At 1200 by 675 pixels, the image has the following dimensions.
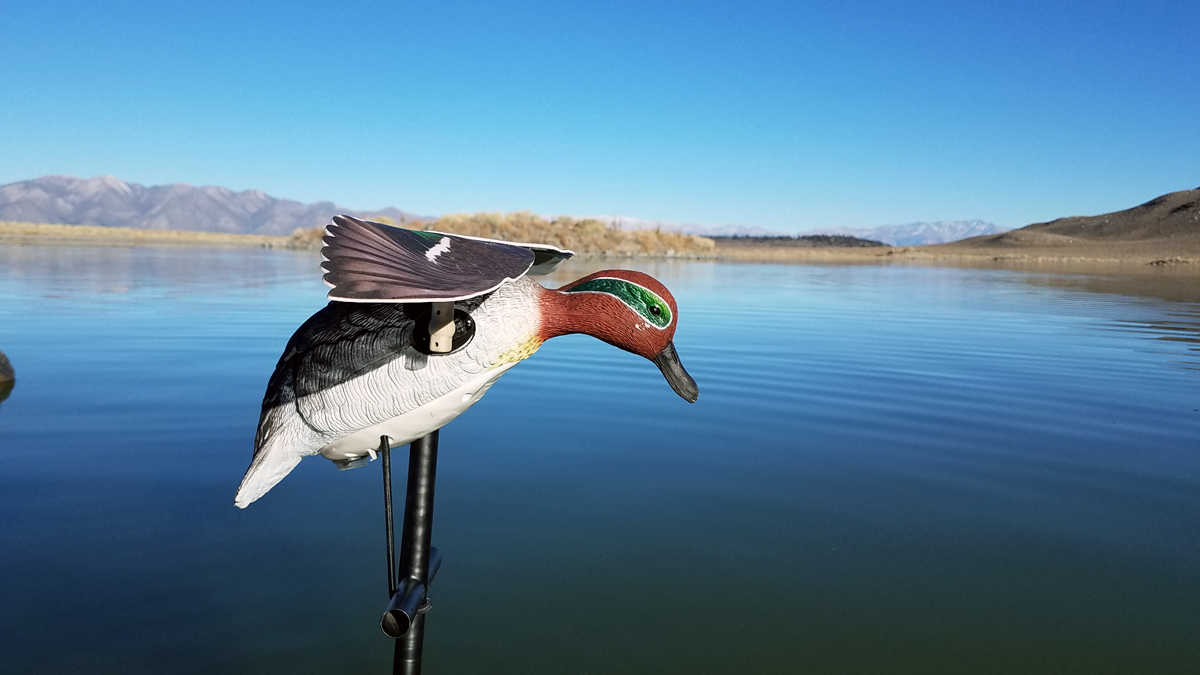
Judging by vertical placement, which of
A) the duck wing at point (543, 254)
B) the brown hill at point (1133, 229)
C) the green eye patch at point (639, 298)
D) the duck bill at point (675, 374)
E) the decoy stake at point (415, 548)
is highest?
the brown hill at point (1133, 229)

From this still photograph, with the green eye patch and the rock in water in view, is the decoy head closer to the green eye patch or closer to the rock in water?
the green eye patch

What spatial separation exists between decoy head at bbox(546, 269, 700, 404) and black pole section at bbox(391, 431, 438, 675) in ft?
1.32

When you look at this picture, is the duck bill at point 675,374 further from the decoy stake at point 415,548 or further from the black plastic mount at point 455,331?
the decoy stake at point 415,548

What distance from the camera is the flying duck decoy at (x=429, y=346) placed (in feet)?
4.58

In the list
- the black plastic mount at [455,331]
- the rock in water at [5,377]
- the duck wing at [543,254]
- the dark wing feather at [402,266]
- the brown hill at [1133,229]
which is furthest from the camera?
the brown hill at [1133,229]

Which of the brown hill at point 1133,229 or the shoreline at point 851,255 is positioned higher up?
the brown hill at point 1133,229

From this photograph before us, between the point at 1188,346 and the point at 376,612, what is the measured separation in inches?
377

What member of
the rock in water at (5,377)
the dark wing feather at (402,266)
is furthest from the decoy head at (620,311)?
the rock in water at (5,377)

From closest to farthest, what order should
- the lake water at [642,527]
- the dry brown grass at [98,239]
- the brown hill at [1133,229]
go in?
the lake water at [642,527] < the dry brown grass at [98,239] < the brown hill at [1133,229]

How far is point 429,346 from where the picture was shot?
1.38 meters

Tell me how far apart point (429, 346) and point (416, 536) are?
48 cm

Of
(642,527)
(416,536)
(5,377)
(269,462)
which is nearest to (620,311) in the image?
(416,536)

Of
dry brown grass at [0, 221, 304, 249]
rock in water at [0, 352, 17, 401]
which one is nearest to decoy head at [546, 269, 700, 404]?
rock in water at [0, 352, 17, 401]

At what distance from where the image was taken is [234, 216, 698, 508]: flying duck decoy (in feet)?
4.58
